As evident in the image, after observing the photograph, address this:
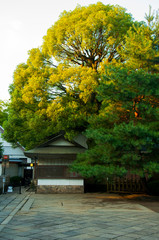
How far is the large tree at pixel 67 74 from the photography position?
61.8 ft

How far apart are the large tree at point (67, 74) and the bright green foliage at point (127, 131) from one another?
3208 mm

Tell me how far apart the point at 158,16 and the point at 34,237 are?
1649cm

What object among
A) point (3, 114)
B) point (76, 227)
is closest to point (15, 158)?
point (3, 114)

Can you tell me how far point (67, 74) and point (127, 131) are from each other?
7954 millimetres

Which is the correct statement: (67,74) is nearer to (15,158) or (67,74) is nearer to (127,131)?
(127,131)

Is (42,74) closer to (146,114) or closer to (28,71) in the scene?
(28,71)

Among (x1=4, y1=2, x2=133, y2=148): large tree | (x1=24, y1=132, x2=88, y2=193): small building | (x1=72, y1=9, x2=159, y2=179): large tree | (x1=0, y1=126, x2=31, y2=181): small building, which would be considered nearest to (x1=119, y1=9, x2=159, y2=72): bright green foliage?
(x1=72, y1=9, x2=159, y2=179): large tree

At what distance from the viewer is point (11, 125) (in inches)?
834

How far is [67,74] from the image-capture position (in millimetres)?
18547

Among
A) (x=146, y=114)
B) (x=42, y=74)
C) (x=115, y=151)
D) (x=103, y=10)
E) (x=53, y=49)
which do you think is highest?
(x=103, y=10)

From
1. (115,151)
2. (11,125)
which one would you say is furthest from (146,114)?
(11,125)

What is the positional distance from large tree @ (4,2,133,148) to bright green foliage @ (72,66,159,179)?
3.21m

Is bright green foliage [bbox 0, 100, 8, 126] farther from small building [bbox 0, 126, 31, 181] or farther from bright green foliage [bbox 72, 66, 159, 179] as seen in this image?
bright green foliage [bbox 72, 66, 159, 179]

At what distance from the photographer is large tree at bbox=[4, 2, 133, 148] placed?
61.8ft
